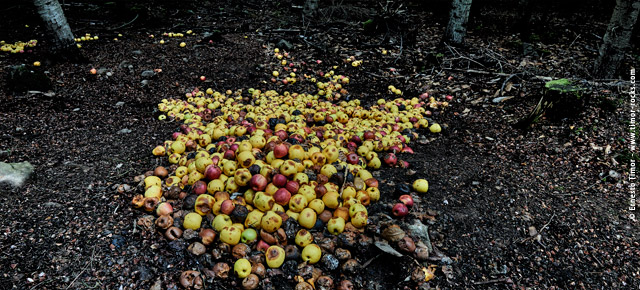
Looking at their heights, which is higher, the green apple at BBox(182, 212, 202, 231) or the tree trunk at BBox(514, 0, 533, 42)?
the tree trunk at BBox(514, 0, 533, 42)

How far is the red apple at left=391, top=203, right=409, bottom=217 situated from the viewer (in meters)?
3.29

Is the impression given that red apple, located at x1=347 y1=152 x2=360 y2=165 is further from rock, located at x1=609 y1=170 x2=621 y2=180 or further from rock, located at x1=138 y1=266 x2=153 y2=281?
rock, located at x1=609 y1=170 x2=621 y2=180

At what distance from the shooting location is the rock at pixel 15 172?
11.0ft

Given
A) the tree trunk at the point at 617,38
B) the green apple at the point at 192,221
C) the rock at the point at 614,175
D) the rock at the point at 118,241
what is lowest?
the rock at the point at 118,241

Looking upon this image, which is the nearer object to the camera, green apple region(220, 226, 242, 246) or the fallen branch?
green apple region(220, 226, 242, 246)

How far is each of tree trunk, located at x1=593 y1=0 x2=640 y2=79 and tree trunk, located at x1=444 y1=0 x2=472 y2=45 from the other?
2.82 m

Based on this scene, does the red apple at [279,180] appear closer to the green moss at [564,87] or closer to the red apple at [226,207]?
the red apple at [226,207]

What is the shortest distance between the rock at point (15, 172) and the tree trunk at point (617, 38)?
8390 mm

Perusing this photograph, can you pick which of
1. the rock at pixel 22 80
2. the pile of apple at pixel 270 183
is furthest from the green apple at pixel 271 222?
the rock at pixel 22 80

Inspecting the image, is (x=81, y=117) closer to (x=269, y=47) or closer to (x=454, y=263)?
(x=269, y=47)

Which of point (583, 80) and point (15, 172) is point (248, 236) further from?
point (583, 80)

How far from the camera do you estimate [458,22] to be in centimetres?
765

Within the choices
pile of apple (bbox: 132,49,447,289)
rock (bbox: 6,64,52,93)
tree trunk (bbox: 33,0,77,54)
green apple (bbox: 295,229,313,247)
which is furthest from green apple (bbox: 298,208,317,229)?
tree trunk (bbox: 33,0,77,54)

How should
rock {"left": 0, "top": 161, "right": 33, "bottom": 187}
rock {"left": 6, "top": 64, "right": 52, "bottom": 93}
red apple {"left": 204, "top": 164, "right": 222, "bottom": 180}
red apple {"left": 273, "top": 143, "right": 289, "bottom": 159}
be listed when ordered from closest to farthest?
1. rock {"left": 0, "top": 161, "right": 33, "bottom": 187}
2. red apple {"left": 204, "top": 164, "right": 222, "bottom": 180}
3. red apple {"left": 273, "top": 143, "right": 289, "bottom": 159}
4. rock {"left": 6, "top": 64, "right": 52, "bottom": 93}
